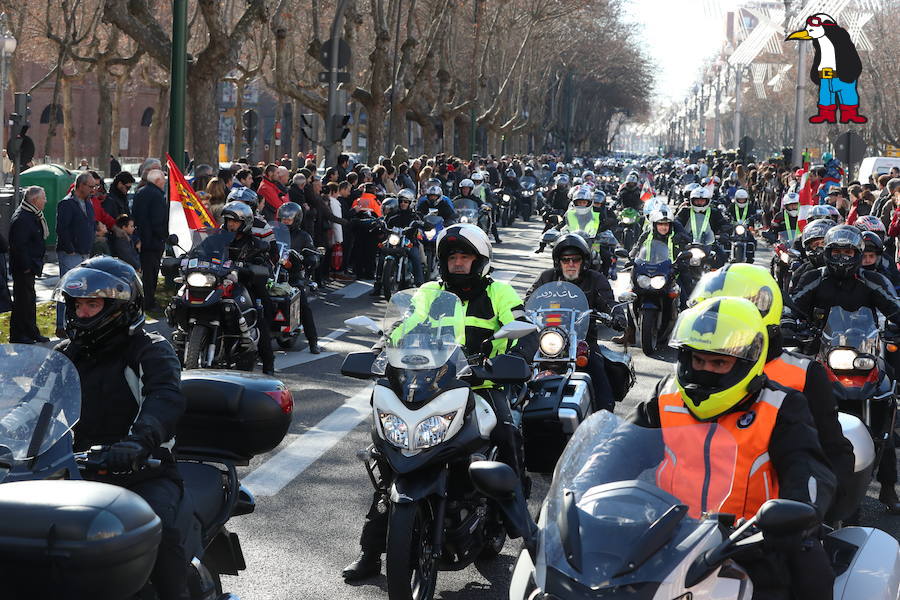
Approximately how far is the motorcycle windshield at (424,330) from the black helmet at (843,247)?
11.5 feet

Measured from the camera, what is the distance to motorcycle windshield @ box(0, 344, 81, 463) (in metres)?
3.99

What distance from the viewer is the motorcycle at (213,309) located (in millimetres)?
11367

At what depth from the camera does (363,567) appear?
251 inches

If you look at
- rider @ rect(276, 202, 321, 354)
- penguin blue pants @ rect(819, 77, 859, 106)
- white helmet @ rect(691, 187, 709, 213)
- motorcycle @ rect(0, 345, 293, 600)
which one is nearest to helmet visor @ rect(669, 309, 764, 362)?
motorcycle @ rect(0, 345, 293, 600)

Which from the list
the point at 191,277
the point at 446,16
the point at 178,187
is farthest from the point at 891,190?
the point at 446,16

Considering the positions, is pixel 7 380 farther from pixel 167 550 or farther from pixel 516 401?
pixel 516 401

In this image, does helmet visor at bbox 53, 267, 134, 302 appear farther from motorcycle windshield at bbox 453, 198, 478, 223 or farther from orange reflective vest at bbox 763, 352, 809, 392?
motorcycle windshield at bbox 453, 198, 478, 223

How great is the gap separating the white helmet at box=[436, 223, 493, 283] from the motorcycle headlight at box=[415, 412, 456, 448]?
4.70ft

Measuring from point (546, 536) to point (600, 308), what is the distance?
668cm

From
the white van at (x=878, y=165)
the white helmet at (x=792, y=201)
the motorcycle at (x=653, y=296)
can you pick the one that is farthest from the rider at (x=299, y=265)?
the white van at (x=878, y=165)

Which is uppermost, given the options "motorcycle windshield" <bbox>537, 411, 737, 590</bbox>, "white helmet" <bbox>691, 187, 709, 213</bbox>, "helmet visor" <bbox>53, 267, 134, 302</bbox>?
"white helmet" <bbox>691, 187, 709, 213</bbox>

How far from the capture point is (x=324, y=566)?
21.8 feet

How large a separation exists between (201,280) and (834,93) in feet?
92.7

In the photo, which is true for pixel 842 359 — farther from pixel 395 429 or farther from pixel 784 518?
pixel 784 518
